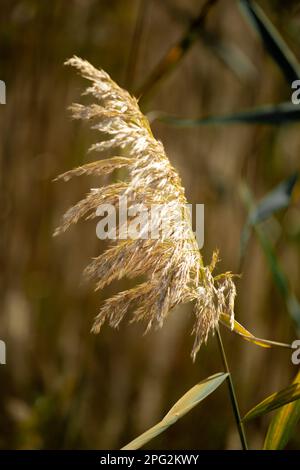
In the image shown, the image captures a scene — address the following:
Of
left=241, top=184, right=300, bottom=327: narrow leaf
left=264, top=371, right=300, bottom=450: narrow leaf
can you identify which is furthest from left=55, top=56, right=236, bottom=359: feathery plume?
left=241, top=184, right=300, bottom=327: narrow leaf

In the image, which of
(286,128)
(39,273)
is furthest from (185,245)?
(39,273)

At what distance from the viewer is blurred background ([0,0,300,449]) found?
5.82 ft

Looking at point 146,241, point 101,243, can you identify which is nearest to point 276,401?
point 146,241

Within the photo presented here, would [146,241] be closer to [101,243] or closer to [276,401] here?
[276,401]

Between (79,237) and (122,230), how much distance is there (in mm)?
1135

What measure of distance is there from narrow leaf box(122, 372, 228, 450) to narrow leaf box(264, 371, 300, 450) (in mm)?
123

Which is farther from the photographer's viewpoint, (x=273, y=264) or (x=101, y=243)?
(x=101, y=243)

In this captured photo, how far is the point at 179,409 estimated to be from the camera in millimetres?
734

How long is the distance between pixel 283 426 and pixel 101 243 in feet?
3.45

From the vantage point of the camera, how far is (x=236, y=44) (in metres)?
1.88

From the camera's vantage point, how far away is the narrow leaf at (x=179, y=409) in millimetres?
704

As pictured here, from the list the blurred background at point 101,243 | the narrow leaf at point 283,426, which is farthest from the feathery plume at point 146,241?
the blurred background at point 101,243

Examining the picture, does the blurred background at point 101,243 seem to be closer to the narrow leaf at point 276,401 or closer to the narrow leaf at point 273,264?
the narrow leaf at point 273,264

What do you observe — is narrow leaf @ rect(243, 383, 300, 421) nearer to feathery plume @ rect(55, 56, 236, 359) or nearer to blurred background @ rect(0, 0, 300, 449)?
feathery plume @ rect(55, 56, 236, 359)
